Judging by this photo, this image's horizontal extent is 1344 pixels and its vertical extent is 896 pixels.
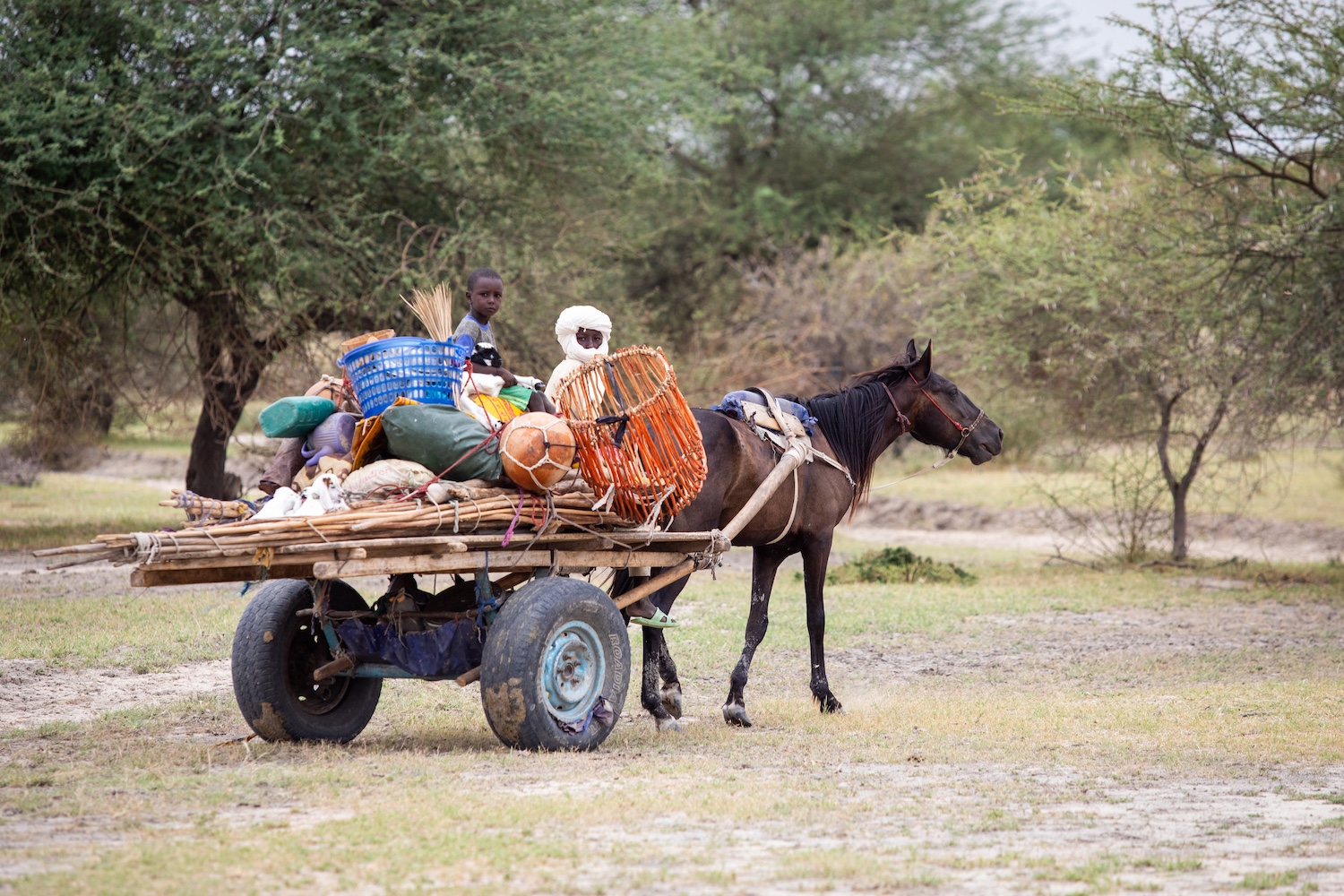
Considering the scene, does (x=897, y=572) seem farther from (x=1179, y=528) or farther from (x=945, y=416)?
(x=945, y=416)

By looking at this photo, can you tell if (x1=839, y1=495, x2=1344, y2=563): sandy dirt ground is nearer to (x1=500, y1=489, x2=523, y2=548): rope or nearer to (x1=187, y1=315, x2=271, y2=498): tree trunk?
(x1=187, y1=315, x2=271, y2=498): tree trunk

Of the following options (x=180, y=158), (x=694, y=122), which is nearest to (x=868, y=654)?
(x=180, y=158)

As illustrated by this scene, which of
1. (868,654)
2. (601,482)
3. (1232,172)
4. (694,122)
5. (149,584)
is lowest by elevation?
(868,654)

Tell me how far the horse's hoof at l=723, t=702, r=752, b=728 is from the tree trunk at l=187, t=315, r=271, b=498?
9.04m

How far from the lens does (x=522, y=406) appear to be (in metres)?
6.35

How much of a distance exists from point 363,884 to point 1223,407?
12.4 metres

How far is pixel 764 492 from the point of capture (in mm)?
7109

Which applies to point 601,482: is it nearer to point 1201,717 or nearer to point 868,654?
point 1201,717

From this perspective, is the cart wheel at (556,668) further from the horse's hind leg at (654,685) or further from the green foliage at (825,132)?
the green foliage at (825,132)

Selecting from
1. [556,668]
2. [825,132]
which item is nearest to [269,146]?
[556,668]

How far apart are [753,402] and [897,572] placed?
7297 millimetres

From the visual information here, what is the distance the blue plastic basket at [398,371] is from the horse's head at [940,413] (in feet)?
10.9

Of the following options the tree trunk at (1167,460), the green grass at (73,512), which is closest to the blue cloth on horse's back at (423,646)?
the green grass at (73,512)

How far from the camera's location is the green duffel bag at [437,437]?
18.7 feet
